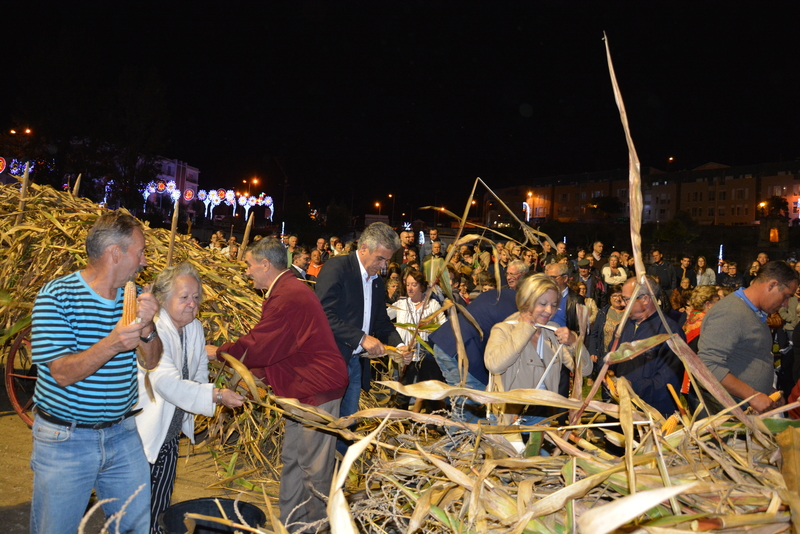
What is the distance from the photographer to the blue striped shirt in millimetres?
2264

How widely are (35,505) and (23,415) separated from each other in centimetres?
326

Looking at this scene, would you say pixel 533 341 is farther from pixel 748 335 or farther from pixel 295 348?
pixel 295 348

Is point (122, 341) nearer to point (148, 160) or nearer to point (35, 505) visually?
point (35, 505)

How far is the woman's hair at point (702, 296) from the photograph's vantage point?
230 inches

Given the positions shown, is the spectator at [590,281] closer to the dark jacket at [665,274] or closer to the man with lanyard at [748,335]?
the dark jacket at [665,274]

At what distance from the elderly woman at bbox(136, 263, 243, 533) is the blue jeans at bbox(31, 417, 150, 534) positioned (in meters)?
0.29

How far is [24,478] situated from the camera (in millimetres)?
4320

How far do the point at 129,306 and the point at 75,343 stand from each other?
0.30m

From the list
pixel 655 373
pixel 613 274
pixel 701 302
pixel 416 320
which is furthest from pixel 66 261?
pixel 613 274

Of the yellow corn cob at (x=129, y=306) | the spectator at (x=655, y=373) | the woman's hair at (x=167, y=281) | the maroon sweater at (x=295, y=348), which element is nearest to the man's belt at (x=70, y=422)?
the yellow corn cob at (x=129, y=306)

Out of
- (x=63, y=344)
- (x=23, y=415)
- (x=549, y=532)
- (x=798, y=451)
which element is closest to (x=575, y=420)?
(x=549, y=532)

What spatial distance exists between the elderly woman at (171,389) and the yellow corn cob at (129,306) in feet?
1.62

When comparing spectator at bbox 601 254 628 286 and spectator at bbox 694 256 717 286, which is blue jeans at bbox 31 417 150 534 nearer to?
spectator at bbox 601 254 628 286

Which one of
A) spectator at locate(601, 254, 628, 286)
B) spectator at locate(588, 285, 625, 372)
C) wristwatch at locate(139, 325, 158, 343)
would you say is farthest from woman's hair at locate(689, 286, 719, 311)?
wristwatch at locate(139, 325, 158, 343)
